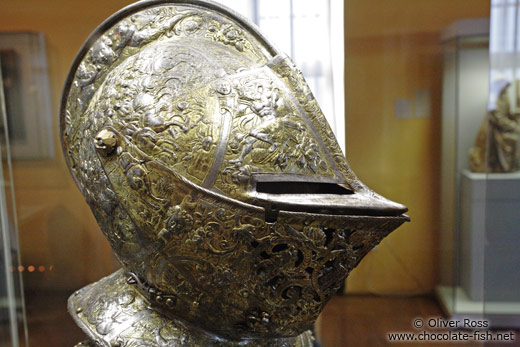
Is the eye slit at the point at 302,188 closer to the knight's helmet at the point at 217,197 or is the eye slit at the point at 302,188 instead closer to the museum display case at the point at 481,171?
the knight's helmet at the point at 217,197

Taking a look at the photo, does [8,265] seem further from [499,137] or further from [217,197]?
[499,137]

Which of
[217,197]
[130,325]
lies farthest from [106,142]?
[130,325]

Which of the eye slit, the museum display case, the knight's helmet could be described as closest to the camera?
the knight's helmet

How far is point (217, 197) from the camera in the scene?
980 mm

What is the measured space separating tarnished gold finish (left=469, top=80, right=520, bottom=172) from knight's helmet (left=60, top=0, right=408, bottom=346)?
3.11ft

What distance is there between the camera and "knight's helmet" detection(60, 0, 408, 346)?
3.26ft

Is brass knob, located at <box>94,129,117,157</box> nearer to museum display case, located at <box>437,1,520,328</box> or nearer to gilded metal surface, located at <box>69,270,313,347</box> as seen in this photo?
gilded metal surface, located at <box>69,270,313,347</box>

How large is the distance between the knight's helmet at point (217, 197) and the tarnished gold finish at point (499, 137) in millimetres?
949

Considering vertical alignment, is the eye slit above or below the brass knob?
below

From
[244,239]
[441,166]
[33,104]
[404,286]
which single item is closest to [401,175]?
[441,166]

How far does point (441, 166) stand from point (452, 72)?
392 mm

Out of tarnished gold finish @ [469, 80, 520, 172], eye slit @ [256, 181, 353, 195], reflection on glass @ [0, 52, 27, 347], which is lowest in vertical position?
reflection on glass @ [0, 52, 27, 347]

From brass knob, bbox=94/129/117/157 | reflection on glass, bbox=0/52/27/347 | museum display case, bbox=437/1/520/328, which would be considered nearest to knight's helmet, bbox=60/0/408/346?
brass knob, bbox=94/129/117/157

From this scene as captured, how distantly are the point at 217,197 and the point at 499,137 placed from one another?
54.5 inches
